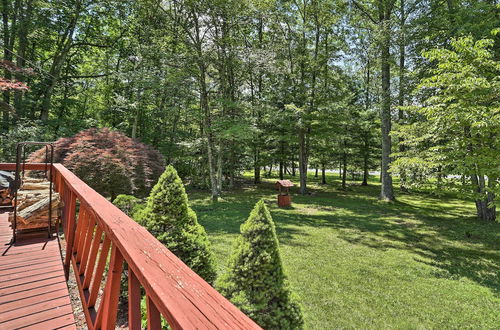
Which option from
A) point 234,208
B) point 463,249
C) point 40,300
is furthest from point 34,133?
point 463,249

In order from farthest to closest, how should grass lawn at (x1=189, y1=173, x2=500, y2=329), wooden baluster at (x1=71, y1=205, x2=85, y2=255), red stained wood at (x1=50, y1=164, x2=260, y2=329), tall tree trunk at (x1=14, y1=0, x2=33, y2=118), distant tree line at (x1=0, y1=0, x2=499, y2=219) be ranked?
tall tree trunk at (x1=14, y1=0, x2=33, y2=118) < distant tree line at (x1=0, y1=0, x2=499, y2=219) < grass lawn at (x1=189, y1=173, x2=500, y2=329) < wooden baluster at (x1=71, y1=205, x2=85, y2=255) < red stained wood at (x1=50, y1=164, x2=260, y2=329)

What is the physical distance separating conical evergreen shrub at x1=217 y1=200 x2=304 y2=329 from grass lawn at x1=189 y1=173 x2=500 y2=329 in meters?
1.37

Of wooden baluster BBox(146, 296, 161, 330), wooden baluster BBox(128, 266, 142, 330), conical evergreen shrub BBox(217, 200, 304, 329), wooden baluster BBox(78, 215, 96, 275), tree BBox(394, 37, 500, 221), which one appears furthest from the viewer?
tree BBox(394, 37, 500, 221)

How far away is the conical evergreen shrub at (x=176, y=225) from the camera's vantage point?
10.1 feet

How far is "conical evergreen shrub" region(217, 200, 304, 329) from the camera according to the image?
230 cm

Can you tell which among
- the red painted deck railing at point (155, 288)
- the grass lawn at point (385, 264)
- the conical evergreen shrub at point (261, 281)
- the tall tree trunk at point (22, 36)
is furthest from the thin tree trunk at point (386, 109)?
the tall tree trunk at point (22, 36)

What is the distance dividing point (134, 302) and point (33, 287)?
2.08 metres

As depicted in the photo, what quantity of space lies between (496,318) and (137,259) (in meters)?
5.30

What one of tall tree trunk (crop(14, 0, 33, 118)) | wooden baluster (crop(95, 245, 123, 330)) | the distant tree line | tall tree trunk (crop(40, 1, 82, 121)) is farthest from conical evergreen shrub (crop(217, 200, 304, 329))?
tall tree trunk (crop(40, 1, 82, 121))

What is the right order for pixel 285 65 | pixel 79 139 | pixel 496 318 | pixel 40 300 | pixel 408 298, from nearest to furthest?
1. pixel 40 300
2. pixel 496 318
3. pixel 408 298
4. pixel 79 139
5. pixel 285 65

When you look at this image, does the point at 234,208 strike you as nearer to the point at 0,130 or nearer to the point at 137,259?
the point at 137,259

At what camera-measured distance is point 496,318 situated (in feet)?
11.9

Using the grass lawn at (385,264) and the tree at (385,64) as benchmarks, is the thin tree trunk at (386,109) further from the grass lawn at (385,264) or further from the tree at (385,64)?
the grass lawn at (385,264)

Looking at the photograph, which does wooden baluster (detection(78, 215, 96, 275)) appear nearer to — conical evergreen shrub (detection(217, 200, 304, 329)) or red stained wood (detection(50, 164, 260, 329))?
red stained wood (detection(50, 164, 260, 329))
